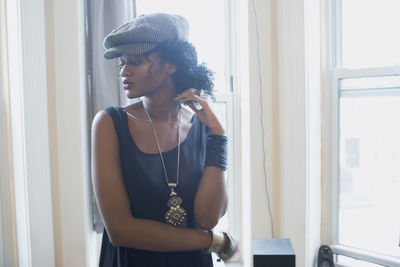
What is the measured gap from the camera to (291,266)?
98 centimetres

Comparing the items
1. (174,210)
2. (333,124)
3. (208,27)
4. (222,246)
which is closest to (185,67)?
(174,210)

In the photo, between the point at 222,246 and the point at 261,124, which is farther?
the point at 261,124

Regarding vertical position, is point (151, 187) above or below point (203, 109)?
below

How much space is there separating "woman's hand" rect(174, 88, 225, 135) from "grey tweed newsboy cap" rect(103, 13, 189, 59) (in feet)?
0.53

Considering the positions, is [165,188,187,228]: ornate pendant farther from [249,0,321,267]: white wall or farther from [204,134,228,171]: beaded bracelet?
[249,0,321,267]: white wall

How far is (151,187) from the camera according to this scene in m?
1.04

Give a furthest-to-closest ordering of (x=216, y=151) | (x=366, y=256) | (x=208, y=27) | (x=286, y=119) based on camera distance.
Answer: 1. (x=208, y=27)
2. (x=366, y=256)
3. (x=286, y=119)
4. (x=216, y=151)

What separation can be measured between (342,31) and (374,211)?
979 mm

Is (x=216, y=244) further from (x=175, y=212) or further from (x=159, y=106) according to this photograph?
(x=159, y=106)

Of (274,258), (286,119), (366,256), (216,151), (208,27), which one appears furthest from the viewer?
(208,27)

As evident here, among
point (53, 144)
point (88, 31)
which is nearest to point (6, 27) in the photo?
point (88, 31)

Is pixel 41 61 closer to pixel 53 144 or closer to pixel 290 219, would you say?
pixel 53 144

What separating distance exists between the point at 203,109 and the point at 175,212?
303 millimetres

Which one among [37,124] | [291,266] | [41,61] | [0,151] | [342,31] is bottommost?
[291,266]
